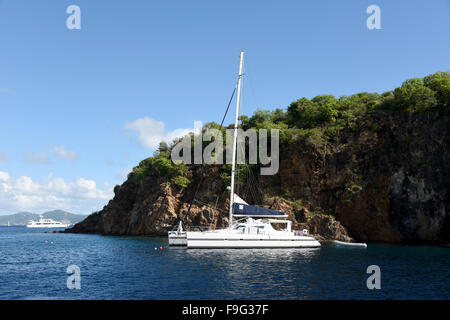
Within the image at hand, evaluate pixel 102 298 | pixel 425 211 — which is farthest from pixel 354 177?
pixel 102 298

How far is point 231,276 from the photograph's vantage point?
26859 mm

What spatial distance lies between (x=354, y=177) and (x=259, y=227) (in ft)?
90.4

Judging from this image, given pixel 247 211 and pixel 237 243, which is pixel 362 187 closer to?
pixel 247 211

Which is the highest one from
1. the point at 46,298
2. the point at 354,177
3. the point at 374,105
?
the point at 374,105

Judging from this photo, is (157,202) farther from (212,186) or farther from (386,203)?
(386,203)

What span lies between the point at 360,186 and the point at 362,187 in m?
0.38

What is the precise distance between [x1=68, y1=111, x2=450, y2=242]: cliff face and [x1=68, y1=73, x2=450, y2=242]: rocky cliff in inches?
5.8

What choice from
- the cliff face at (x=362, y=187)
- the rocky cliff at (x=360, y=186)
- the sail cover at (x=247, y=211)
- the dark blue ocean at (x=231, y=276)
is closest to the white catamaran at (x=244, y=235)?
the sail cover at (x=247, y=211)

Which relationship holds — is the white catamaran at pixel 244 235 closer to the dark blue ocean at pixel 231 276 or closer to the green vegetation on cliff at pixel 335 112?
the dark blue ocean at pixel 231 276

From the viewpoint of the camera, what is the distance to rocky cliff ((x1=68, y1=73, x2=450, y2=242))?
186 ft

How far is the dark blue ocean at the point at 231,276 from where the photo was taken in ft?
72.1

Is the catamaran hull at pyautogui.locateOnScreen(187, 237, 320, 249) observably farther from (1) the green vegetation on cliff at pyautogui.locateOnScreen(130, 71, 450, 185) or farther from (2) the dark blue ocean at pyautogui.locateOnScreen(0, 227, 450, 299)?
(1) the green vegetation on cliff at pyautogui.locateOnScreen(130, 71, 450, 185)

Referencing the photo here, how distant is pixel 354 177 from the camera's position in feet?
206

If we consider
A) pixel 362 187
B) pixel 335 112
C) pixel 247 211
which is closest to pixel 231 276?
pixel 247 211
